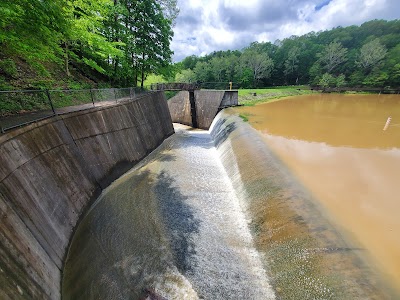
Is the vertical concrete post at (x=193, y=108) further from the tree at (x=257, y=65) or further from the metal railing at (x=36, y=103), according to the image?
the tree at (x=257, y=65)

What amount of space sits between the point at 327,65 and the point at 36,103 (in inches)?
2689

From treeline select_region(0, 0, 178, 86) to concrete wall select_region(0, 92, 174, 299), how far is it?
2621 mm

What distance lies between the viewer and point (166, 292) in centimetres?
471

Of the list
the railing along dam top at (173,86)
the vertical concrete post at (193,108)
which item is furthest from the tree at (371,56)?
the railing along dam top at (173,86)

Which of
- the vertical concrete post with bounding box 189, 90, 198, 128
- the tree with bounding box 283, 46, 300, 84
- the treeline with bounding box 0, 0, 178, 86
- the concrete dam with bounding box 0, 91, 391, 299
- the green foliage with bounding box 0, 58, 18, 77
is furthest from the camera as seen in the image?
the tree with bounding box 283, 46, 300, 84

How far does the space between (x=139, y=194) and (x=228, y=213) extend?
3908 mm

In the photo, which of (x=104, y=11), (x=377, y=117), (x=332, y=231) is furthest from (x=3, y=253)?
(x=377, y=117)

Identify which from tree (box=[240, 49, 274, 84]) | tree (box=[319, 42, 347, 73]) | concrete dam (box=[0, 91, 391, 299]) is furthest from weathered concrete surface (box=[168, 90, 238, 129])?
tree (box=[319, 42, 347, 73])

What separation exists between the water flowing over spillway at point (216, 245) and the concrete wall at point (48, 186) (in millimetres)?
628

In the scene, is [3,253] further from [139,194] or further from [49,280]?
[139,194]

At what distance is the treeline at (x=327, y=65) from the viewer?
47156 millimetres

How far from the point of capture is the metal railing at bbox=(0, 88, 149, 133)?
6316mm

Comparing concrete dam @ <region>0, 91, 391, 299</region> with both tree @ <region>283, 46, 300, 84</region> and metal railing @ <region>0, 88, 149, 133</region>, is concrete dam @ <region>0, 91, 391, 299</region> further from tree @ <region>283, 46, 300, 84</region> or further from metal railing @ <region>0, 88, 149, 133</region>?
tree @ <region>283, 46, 300, 84</region>

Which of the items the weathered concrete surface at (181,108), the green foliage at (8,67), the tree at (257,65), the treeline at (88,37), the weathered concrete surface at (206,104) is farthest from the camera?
the tree at (257,65)
